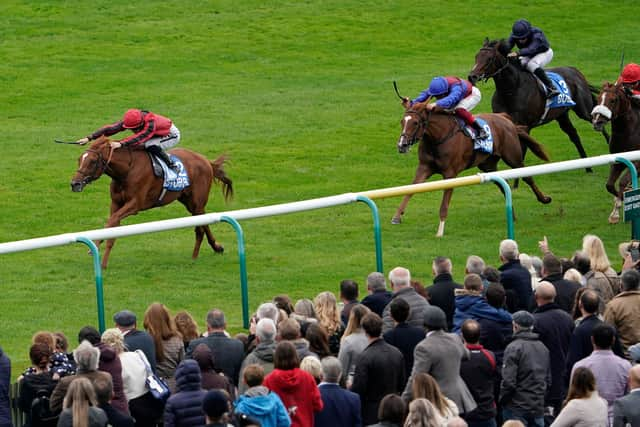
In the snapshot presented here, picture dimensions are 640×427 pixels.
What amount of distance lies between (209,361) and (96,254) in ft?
6.78

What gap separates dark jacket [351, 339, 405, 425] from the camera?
32.1 ft

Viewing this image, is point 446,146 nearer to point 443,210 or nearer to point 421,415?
point 443,210

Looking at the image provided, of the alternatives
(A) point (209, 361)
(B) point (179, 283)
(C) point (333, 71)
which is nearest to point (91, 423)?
(A) point (209, 361)

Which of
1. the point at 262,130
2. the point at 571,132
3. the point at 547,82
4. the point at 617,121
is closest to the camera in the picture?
the point at 617,121

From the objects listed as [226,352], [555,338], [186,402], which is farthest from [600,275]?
[186,402]

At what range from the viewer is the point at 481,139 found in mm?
18625

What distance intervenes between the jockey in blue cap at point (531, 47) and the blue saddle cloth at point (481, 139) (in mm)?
2283

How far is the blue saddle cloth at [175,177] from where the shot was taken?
17172 millimetres

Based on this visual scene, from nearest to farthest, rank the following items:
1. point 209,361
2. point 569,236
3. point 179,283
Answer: point 209,361
point 179,283
point 569,236

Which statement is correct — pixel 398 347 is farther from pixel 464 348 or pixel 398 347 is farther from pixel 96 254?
pixel 96 254

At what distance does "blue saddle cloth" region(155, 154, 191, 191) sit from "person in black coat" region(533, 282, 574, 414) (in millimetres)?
7210

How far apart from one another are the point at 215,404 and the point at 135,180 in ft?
28.7

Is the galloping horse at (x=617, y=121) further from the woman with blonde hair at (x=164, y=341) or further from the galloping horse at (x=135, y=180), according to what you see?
the woman with blonde hair at (x=164, y=341)

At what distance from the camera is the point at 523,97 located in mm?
20844
